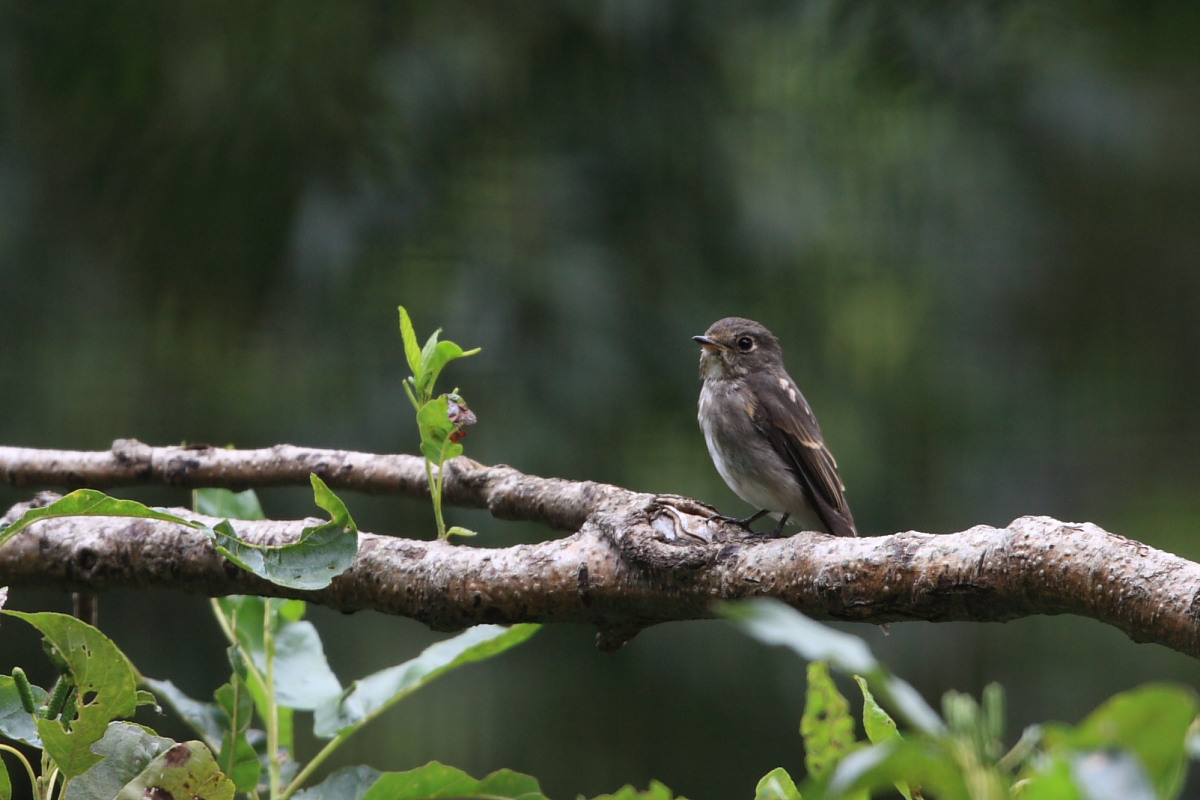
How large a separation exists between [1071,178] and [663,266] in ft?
11.1

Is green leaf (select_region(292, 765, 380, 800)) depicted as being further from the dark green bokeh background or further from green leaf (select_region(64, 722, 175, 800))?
the dark green bokeh background

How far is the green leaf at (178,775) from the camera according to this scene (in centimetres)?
118

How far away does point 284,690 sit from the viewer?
1.64m

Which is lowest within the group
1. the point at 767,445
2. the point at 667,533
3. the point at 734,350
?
the point at 667,533

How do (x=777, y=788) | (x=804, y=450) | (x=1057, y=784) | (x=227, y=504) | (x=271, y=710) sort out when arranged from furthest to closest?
(x=804, y=450) < (x=227, y=504) < (x=271, y=710) < (x=777, y=788) < (x=1057, y=784)

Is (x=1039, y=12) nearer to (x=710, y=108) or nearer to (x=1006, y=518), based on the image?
(x=710, y=108)

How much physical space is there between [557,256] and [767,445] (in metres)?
2.98

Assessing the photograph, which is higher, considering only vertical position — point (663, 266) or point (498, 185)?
point (498, 185)

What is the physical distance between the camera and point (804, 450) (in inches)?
149

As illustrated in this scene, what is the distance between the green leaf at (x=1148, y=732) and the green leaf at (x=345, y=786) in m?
1.04

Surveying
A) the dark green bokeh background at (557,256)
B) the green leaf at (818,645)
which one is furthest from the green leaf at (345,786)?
the dark green bokeh background at (557,256)

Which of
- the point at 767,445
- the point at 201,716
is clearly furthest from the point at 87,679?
the point at 767,445

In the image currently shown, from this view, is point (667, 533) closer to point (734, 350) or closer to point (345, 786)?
point (345, 786)

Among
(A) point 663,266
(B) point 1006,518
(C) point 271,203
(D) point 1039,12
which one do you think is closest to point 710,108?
(A) point 663,266
